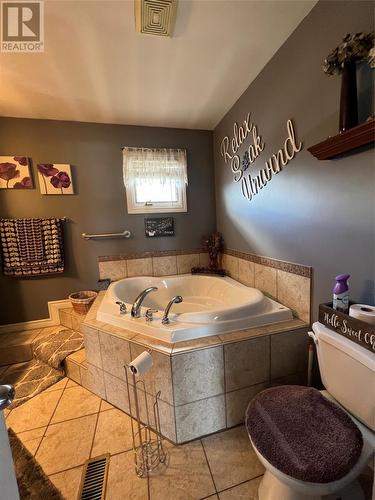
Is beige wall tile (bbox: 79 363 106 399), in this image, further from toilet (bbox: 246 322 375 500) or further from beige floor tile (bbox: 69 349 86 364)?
toilet (bbox: 246 322 375 500)

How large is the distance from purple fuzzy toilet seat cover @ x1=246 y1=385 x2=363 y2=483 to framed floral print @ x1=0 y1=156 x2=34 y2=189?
9.16 feet

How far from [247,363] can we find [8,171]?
2.81 metres

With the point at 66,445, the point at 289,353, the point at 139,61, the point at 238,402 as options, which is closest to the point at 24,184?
the point at 139,61

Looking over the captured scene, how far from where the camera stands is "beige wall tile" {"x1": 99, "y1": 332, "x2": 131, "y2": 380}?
1451 millimetres

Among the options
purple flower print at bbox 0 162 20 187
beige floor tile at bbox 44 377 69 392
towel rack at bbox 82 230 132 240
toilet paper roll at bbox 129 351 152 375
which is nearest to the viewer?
toilet paper roll at bbox 129 351 152 375

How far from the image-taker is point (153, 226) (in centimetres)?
270

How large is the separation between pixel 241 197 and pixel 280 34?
3.86ft

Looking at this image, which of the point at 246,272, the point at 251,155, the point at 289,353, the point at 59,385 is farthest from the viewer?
the point at 246,272

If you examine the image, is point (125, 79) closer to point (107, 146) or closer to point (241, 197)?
point (107, 146)

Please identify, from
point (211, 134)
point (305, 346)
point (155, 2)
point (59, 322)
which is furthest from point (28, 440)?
point (211, 134)

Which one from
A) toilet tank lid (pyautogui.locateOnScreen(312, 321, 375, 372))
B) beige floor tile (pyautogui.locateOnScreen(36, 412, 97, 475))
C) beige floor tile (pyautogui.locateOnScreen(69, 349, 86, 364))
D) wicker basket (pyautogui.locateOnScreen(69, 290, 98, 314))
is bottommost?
beige floor tile (pyautogui.locateOnScreen(36, 412, 97, 475))

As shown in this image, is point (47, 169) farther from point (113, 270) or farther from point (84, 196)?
point (113, 270)

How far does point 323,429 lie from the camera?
2.91ft

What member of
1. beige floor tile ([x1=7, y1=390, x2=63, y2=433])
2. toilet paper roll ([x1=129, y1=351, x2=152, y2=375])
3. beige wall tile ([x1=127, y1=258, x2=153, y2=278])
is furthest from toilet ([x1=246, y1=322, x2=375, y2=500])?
beige wall tile ([x1=127, y1=258, x2=153, y2=278])
